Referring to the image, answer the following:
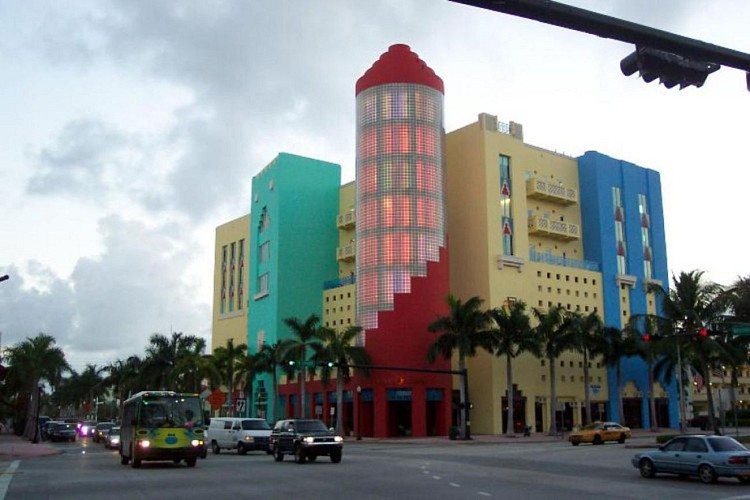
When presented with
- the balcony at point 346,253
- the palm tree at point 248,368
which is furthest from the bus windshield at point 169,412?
the balcony at point 346,253

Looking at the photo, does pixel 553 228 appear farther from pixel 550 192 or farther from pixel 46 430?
pixel 46 430

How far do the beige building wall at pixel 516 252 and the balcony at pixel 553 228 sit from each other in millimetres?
103

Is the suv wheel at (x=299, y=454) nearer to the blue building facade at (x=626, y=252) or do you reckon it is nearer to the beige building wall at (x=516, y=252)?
the beige building wall at (x=516, y=252)

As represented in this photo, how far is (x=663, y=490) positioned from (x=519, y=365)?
54.4 m

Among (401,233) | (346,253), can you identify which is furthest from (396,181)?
(346,253)

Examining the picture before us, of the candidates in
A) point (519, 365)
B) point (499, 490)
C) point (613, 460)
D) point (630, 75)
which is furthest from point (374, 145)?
point (630, 75)

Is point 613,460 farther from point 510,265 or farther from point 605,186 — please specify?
point 605,186

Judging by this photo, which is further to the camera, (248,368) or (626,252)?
(626,252)

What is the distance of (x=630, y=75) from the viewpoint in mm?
10805

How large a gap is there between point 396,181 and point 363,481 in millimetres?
50554

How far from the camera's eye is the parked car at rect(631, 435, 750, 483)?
21.2 metres

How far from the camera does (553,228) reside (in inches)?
3159

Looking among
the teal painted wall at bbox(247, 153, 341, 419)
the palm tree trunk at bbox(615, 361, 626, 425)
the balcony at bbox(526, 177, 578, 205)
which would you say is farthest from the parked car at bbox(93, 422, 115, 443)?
the palm tree trunk at bbox(615, 361, 626, 425)

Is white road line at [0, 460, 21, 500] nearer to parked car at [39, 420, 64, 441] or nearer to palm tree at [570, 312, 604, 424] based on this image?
parked car at [39, 420, 64, 441]
